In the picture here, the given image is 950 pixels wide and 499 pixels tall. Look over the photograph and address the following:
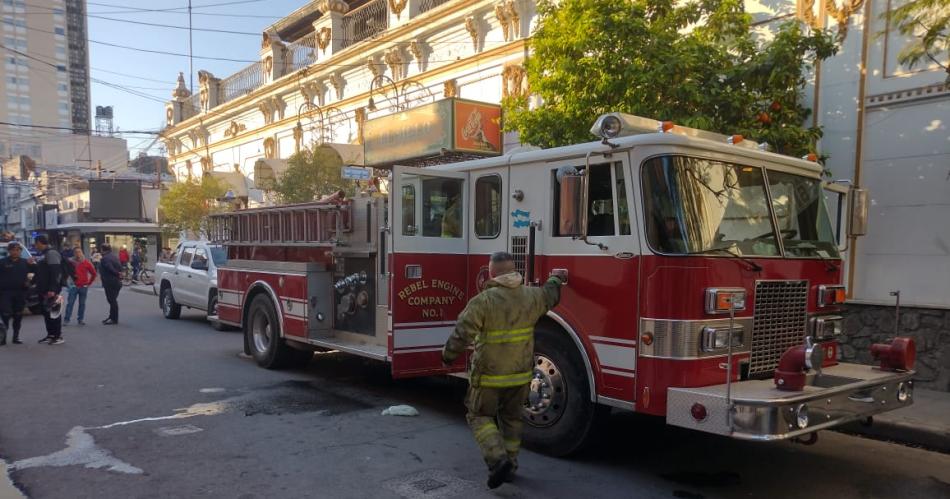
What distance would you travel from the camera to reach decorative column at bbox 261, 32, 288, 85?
2550cm

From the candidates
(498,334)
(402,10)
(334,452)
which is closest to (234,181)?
(402,10)

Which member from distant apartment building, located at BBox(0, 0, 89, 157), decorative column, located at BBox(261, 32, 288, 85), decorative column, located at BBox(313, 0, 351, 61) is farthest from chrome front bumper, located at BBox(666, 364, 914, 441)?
distant apartment building, located at BBox(0, 0, 89, 157)

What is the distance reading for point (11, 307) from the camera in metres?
10.9

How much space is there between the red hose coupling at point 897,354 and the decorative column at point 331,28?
64.9 feet

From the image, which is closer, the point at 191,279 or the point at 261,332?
the point at 261,332

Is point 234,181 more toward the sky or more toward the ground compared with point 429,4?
more toward the ground

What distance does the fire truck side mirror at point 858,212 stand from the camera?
5961 mm

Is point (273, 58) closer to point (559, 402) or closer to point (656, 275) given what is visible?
point (559, 402)

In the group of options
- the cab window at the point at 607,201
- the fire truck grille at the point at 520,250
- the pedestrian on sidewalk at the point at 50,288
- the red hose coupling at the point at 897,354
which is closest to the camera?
the cab window at the point at 607,201

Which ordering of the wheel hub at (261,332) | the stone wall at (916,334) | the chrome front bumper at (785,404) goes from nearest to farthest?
the chrome front bumper at (785,404) < the stone wall at (916,334) < the wheel hub at (261,332)

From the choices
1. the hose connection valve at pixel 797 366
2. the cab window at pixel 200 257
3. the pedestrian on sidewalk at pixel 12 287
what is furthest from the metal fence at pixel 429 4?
the hose connection valve at pixel 797 366

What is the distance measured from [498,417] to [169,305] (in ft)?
41.6

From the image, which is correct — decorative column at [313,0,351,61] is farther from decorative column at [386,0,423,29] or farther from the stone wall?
the stone wall

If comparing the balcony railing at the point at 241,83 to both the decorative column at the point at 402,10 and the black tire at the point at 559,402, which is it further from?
the black tire at the point at 559,402
